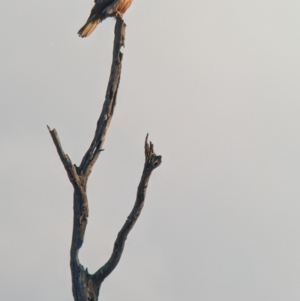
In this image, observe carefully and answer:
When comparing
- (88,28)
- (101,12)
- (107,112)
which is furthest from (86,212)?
(101,12)

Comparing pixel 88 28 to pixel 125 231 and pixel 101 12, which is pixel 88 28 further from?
pixel 125 231

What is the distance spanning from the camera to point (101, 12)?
16.9m

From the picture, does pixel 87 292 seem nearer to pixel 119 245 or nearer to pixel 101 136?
pixel 119 245

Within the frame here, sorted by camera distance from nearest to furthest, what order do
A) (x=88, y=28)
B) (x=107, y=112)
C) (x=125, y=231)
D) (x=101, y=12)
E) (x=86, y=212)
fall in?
1. (x=125, y=231)
2. (x=86, y=212)
3. (x=107, y=112)
4. (x=88, y=28)
5. (x=101, y=12)

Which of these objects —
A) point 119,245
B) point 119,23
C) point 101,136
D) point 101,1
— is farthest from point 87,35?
point 119,245

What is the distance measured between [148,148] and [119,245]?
1354 mm

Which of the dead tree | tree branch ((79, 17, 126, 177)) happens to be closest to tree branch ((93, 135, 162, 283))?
the dead tree

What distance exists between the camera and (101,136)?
12430 millimetres

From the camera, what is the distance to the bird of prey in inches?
655

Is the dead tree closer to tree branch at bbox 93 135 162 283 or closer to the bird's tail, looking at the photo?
tree branch at bbox 93 135 162 283

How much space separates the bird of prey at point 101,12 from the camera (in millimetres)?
16625

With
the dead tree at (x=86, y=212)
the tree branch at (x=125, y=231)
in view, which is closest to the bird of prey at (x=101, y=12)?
the dead tree at (x=86, y=212)

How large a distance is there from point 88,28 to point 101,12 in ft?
1.42

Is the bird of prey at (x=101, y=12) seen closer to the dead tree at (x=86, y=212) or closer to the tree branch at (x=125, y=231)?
the dead tree at (x=86, y=212)
